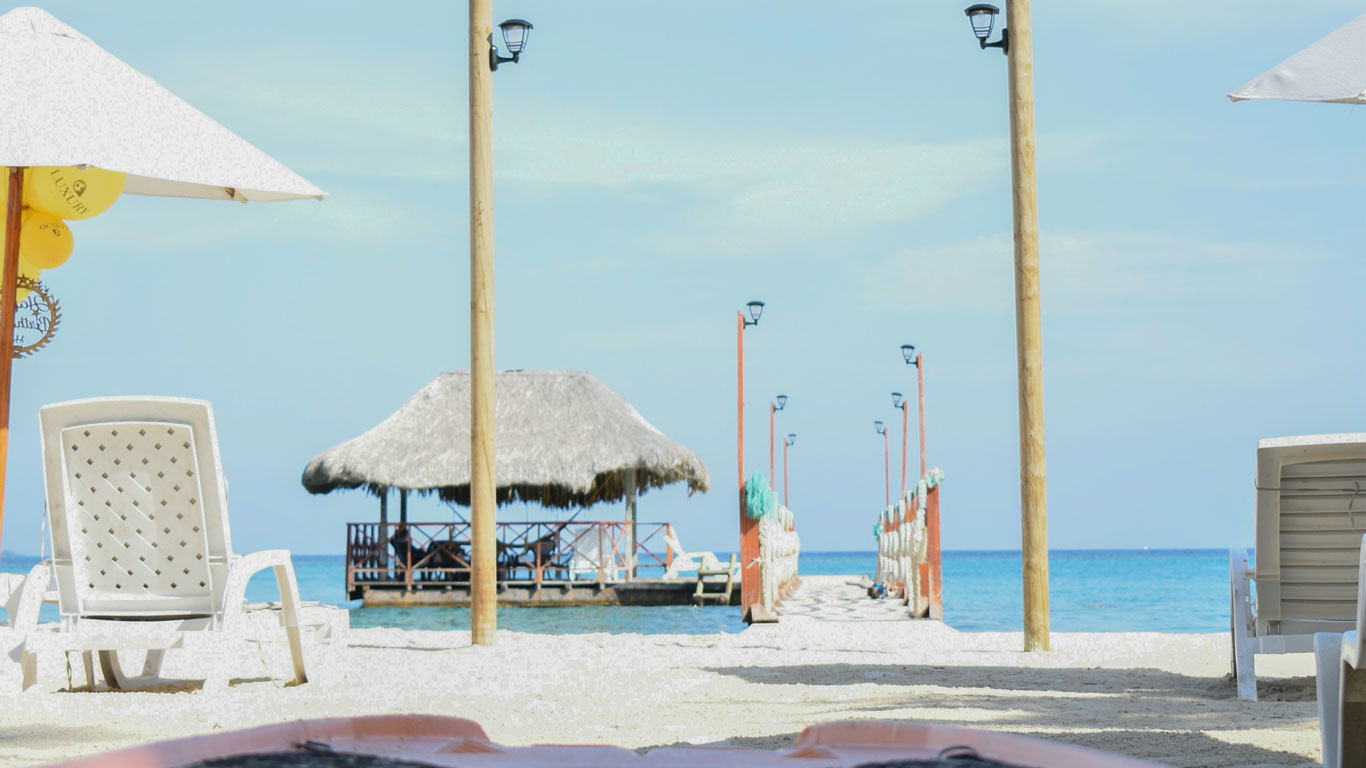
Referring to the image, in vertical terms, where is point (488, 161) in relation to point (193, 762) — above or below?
above

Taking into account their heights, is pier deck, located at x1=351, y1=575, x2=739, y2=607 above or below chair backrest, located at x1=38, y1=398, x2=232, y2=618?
below

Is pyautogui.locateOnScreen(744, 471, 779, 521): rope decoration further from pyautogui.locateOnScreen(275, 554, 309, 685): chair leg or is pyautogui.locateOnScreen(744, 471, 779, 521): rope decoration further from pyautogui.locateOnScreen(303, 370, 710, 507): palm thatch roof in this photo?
pyautogui.locateOnScreen(303, 370, 710, 507): palm thatch roof

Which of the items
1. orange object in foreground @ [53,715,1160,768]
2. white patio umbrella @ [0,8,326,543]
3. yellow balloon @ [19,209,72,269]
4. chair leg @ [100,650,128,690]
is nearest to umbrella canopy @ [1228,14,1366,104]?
white patio umbrella @ [0,8,326,543]

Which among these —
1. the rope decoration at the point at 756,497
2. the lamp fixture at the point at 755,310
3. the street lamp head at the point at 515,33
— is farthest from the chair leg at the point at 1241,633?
the lamp fixture at the point at 755,310

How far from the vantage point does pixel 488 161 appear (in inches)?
305

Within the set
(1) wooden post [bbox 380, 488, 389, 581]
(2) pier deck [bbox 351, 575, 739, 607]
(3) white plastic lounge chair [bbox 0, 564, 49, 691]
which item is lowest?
(2) pier deck [bbox 351, 575, 739, 607]

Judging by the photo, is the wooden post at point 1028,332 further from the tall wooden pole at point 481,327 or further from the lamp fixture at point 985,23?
the tall wooden pole at point 481,327

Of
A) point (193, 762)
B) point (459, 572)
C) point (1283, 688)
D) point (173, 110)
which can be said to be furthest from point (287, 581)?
point (459, 572)

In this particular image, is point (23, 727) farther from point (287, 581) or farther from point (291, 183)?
point (291, 183)

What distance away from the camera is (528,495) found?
22.2 meters

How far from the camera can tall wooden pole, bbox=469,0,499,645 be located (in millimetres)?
7586

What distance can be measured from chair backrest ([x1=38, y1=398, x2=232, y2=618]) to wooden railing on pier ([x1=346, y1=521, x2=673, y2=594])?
1638 centimetres

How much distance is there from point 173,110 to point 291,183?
53 cm

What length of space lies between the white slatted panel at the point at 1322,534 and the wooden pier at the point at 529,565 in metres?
15.6
